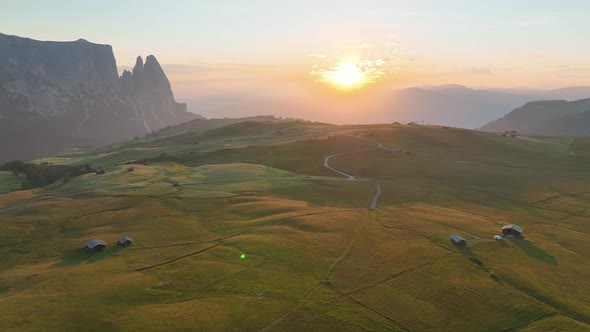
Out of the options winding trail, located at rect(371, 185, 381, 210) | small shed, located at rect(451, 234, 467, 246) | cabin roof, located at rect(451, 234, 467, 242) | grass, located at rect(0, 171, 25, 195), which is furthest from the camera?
grass, located at rect(0, 171, 25, 195)

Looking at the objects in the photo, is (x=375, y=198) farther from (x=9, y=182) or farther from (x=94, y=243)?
(x=9, y=182)

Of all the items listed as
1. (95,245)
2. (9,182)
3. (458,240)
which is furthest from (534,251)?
(9,182)

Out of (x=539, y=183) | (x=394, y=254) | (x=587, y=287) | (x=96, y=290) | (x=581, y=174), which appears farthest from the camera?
(x=581, y=174)

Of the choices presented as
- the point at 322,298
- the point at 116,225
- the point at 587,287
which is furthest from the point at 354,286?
the point at 116,225

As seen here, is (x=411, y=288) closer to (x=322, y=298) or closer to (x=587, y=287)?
(x=322, y=298)

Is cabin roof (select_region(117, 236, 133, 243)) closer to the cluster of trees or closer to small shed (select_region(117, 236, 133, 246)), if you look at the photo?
small shed (select_region(117, 236, 133, 246))

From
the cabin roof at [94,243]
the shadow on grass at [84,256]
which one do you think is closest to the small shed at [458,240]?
the shadow on grass at [84,256]

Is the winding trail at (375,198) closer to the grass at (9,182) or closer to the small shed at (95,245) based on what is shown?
the small shed at (95,245)

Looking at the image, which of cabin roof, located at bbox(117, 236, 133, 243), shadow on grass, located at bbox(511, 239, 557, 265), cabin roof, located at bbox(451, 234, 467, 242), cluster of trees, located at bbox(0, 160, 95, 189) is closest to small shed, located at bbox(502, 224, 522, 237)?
shadow on grass, located at bbox(511, 239, 557, 265)
